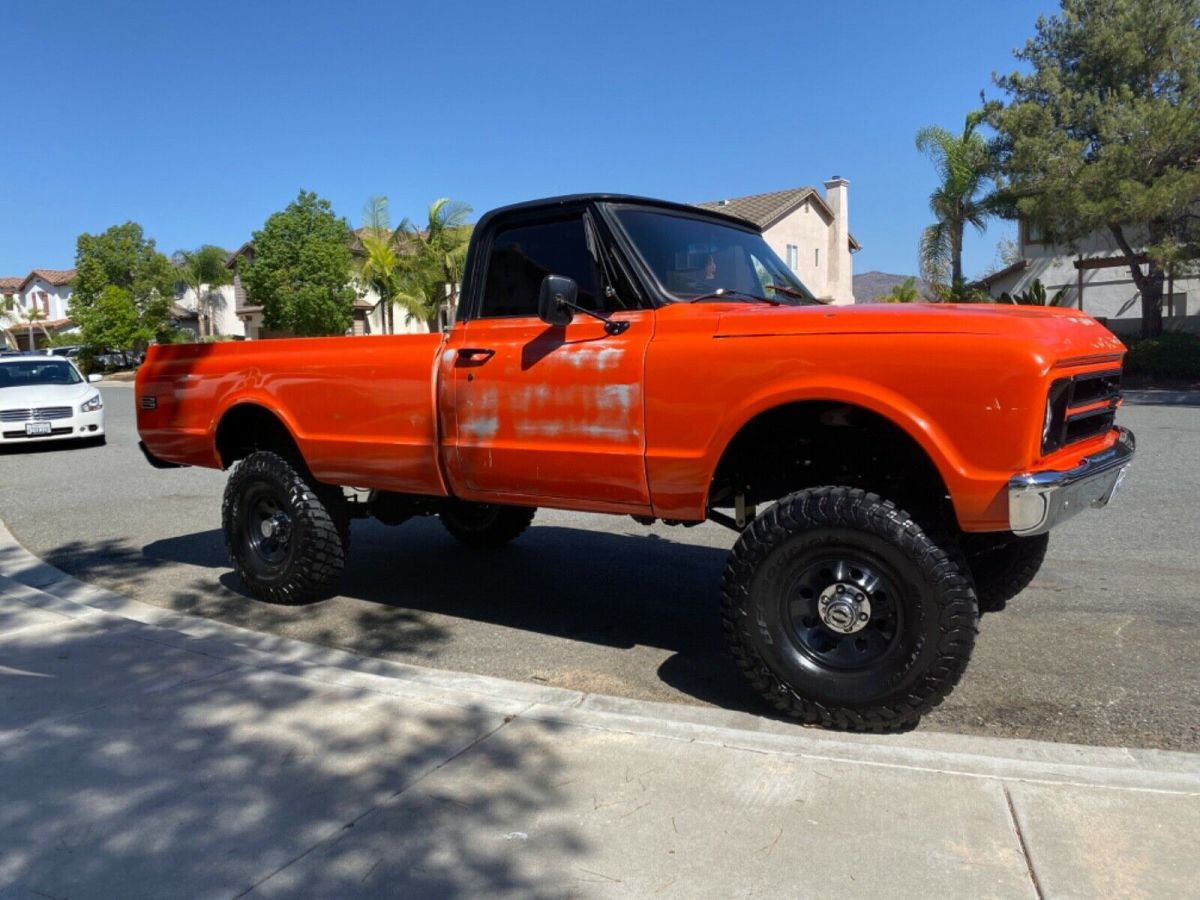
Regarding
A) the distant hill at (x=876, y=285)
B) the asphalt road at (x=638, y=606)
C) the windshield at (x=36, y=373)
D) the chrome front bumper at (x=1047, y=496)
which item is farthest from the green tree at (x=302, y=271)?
the chrome front bumper at (x=1047, y=496)

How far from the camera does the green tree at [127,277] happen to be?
47125 millimetres

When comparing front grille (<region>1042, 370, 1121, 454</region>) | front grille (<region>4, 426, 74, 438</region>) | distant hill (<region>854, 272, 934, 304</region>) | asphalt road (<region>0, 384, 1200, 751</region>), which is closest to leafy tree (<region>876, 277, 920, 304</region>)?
distant hill (<region>854, 272, 934, 304</region>)

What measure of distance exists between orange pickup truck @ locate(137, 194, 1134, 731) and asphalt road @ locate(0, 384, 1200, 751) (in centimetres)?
44

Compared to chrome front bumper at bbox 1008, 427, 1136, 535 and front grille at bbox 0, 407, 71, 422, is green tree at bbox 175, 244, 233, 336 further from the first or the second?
chrome front bumper at bbox 1008, 427, 1136, 535

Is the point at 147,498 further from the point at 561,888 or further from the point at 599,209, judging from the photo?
the point at 561,888

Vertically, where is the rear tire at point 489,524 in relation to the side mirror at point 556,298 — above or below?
below

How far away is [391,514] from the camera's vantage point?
19.5 ft

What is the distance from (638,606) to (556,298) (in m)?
2.23

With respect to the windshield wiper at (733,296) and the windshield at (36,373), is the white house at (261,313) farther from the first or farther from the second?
the windshield wiper at (733,296)

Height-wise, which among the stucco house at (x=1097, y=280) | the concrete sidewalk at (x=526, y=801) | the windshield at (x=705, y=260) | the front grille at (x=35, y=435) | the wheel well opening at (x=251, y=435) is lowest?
the concrete sidewalk at (x=526, y=801)

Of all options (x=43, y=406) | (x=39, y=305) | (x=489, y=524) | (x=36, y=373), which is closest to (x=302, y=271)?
(x=36, y=373)

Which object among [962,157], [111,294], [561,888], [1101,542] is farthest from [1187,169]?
[111,294]

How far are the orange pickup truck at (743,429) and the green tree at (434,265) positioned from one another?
104 feet

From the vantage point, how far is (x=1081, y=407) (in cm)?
379
